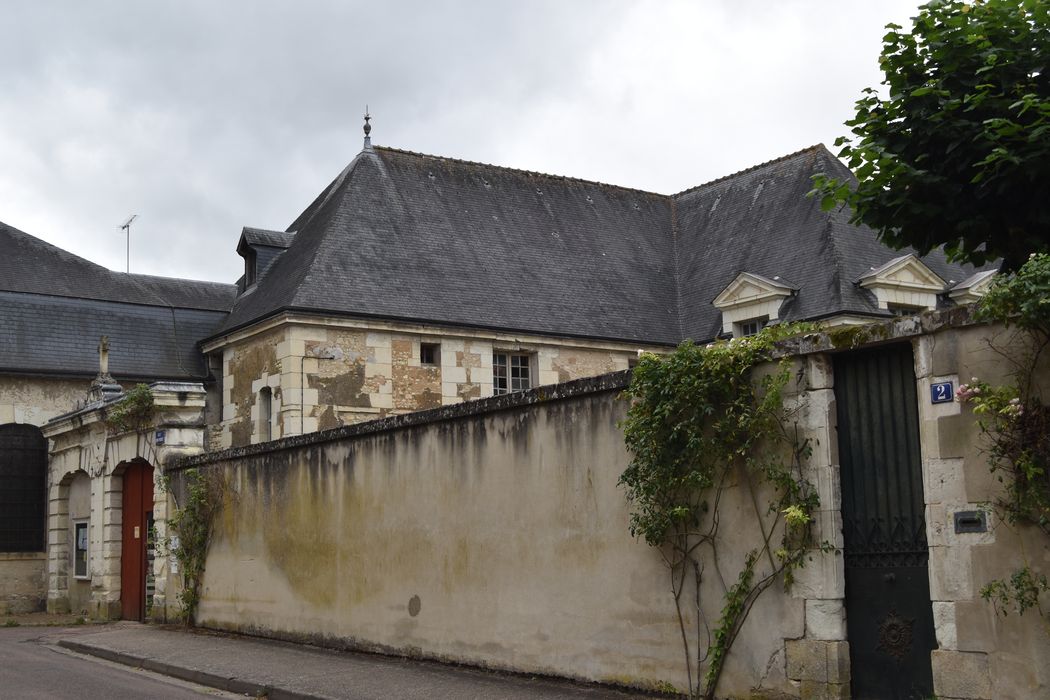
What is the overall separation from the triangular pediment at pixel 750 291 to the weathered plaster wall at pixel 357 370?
2.30 metres

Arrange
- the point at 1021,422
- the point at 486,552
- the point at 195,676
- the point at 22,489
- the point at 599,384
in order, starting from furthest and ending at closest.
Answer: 1. the point at 22,489
2. the point at 195,676
3. the point at 486,552
4. the point at 599,384
5. the point at 1021,422

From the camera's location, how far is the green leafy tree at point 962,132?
7.98m

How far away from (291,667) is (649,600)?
12.2 feet

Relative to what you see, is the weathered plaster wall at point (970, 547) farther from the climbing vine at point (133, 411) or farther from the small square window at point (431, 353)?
the small square window at point (431, 353)

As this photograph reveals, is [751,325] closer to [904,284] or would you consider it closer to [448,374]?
[904,284]

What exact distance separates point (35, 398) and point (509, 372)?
853cm

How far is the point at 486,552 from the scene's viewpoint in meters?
9.28

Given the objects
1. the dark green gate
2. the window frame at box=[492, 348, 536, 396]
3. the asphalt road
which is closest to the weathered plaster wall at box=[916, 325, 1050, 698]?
the dark green gate

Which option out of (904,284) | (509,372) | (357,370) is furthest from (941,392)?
(509,372)

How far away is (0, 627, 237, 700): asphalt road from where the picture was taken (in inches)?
355

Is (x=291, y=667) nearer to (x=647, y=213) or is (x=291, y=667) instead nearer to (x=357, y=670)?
(x=357, y=670)

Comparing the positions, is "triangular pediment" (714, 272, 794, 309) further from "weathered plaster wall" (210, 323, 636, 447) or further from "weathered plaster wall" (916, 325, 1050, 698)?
"weathered plaster wall" (916, 325, 1050, 698)

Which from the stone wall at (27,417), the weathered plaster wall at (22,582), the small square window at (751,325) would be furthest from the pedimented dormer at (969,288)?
the weathered plaster wall at (22,582)

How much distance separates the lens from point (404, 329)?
20.4m
